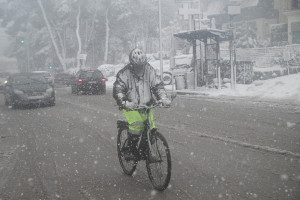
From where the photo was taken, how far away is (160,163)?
199 inches

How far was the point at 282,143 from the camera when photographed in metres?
7.75

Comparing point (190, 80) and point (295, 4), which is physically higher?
A: point (295, 4)

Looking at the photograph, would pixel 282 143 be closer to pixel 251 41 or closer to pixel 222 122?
pixel 222 122

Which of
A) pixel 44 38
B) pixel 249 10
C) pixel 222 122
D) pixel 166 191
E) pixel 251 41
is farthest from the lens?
pixel 44 38

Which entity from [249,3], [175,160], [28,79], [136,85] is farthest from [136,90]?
[249,3]

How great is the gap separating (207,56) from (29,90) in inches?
445

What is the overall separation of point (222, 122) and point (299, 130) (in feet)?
7.52

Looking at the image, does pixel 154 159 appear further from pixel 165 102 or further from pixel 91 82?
pixel 91 82

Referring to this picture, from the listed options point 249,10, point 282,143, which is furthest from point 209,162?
point 249,10

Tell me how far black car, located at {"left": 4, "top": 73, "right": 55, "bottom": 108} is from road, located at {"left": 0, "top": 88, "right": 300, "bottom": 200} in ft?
17.8

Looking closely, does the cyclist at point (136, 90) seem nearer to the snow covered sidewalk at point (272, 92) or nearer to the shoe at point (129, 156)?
the shoe at point (129, 156)

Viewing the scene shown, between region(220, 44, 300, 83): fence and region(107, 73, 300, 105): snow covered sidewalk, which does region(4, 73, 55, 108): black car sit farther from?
region(220, 44, 300, 83): fence

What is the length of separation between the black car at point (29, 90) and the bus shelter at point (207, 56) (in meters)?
9.12

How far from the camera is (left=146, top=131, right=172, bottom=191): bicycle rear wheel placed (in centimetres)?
492
